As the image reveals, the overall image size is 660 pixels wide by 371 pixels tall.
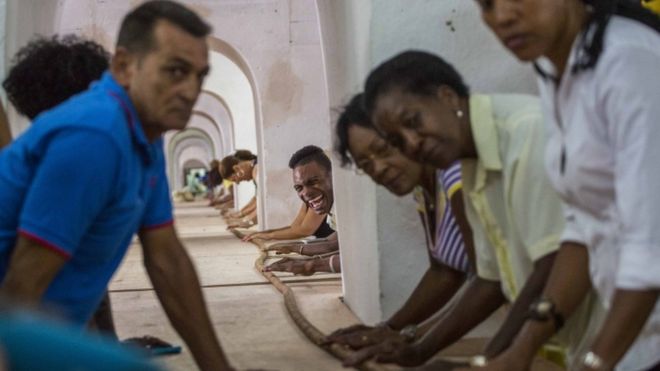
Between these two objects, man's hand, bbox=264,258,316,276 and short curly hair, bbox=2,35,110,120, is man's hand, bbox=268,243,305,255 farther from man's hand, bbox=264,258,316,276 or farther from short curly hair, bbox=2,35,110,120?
short curly hair, bbox=2,35,110,120

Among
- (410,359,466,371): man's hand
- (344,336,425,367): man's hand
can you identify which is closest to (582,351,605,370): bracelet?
(410,359,466,371): man's hand

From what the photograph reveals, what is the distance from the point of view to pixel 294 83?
34.8 ft

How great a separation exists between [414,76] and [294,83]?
26.5 ft

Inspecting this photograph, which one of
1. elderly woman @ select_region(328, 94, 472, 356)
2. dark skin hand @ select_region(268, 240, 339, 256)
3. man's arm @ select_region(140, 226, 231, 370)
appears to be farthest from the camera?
dark skin hand @ select_region(268, 240, 339, 256)

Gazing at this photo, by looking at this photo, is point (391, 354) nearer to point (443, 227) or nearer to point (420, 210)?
point (443, 227)

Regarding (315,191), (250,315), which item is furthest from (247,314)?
(315,191)

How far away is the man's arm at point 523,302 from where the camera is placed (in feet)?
7.70

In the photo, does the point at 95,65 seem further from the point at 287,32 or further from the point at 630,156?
the point at 287,32

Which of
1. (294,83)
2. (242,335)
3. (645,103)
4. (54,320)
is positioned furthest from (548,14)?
(294,83)

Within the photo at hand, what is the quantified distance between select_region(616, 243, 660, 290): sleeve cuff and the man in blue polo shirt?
3.55 ft

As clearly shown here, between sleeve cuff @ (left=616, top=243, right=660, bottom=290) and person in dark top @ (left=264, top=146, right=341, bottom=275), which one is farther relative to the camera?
person in dark top @ (left=264, top=146, right=341, bottom=275)

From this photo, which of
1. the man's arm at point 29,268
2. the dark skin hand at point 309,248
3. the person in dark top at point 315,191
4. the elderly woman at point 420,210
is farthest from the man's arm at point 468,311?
the dark skin hand at point 309,248

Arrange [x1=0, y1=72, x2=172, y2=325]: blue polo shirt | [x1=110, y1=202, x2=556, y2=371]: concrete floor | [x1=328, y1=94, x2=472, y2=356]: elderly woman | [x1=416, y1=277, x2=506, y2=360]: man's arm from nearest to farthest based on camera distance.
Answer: [x1=0, y1=72, x2=172, y2=325]: blue polo shirt
[x1=416, y1=277, x2=506, y2=360]: man's arm
[x1=328, y1=94, x2=472, y2=356]: elderly woman
[x1=110, y1=202, x2=556, y2=371]: concrete floor

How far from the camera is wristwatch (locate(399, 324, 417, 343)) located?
3225 millimetres
